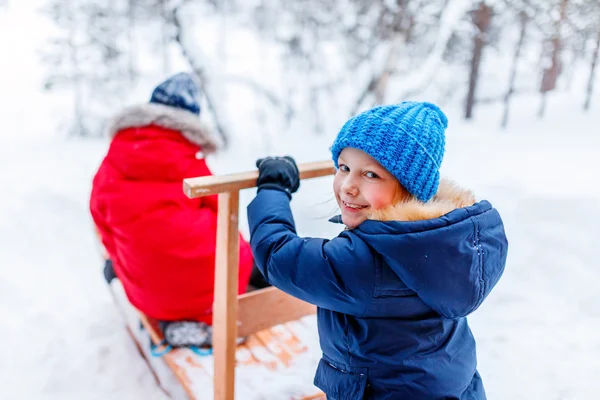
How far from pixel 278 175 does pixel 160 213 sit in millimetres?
890

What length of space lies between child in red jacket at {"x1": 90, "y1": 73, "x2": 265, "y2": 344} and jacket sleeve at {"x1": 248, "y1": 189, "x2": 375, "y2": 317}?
0.91 m

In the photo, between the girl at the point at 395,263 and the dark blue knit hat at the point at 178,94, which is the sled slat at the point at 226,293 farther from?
the dark blue knit hat at the point at 178,94

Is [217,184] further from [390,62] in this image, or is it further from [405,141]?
[390,62]

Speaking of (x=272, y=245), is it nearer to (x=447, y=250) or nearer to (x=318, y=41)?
(x=447, y=250)

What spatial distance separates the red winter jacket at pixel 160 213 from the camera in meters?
2.36

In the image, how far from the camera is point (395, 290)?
1325 mm

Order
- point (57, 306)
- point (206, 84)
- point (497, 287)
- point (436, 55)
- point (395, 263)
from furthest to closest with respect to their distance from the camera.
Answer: point (206, 84), point (436, 55), point (57, 306), point (497, 287), point (395, 263)

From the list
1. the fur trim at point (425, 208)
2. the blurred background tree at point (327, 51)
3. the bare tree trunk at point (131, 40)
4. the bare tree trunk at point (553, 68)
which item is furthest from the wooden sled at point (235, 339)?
the bare tree trunk at point (131, 40)

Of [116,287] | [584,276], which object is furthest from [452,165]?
[116,287]

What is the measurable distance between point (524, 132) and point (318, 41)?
4128mm

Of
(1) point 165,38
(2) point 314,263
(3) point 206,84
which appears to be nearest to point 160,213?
(2) point 314,263

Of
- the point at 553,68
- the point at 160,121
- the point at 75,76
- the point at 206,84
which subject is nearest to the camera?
the point at 160,121

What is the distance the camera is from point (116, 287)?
337cm

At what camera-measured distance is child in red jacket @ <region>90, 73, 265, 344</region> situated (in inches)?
92.8
